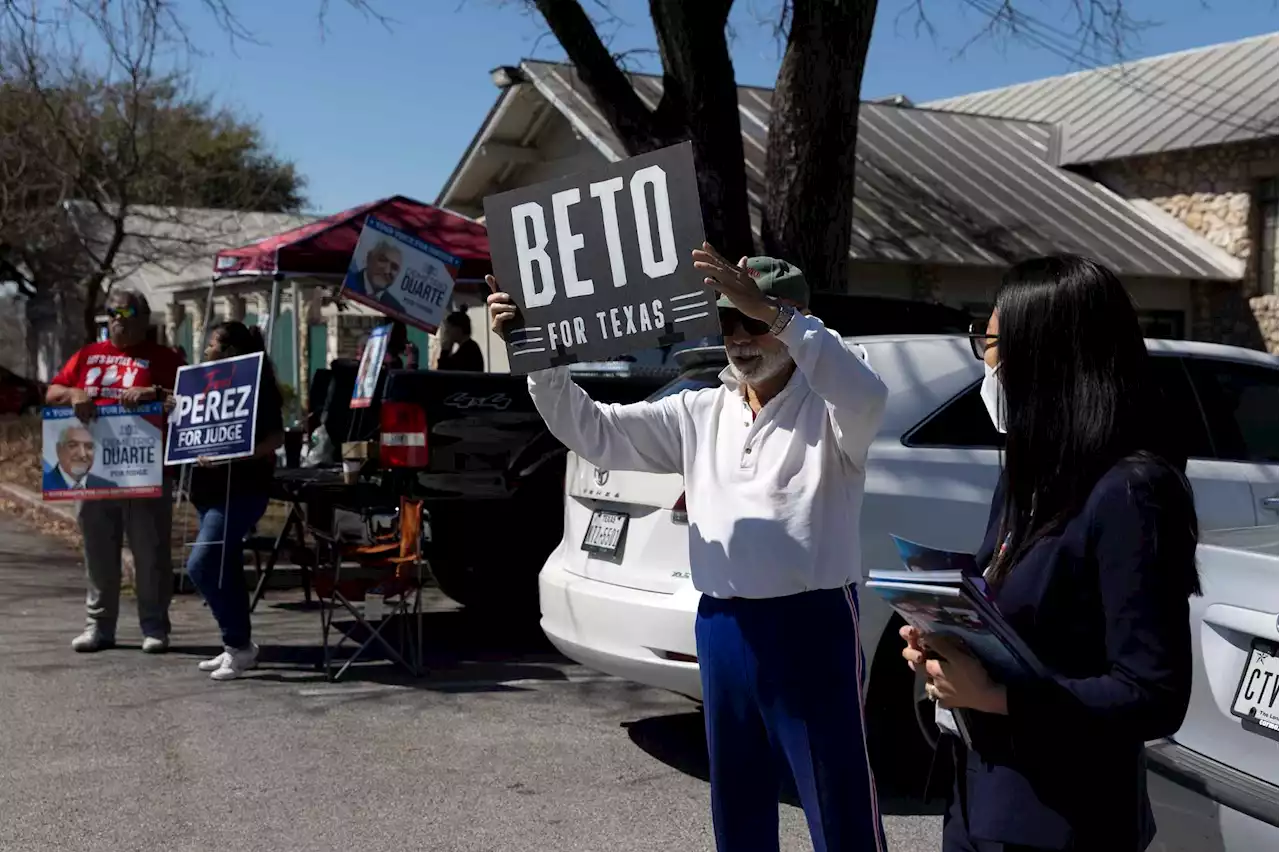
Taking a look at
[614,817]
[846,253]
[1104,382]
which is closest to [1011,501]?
[1104,382]

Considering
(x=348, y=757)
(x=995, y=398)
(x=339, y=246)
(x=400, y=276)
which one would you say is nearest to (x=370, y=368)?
(x=400, y=276)

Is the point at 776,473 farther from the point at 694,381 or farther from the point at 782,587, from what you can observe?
the point at 694,381

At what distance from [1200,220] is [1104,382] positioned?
18496 millimetres

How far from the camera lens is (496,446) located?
813 centimetres

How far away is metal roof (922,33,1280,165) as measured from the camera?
1883 cm

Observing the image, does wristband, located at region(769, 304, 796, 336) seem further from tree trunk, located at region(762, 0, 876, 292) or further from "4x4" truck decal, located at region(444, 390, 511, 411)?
tree trunk, located at region(762, 0, 876, 292)

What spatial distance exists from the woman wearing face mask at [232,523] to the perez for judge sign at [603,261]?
4279 mm

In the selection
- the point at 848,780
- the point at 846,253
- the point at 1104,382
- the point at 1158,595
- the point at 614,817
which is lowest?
the point at 614,817

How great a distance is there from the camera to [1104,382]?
2266 mm

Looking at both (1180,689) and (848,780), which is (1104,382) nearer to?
(1180,689)

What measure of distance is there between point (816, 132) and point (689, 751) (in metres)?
4.76

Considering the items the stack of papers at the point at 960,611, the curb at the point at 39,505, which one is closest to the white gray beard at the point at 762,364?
the stack of papers at the point at 960,611

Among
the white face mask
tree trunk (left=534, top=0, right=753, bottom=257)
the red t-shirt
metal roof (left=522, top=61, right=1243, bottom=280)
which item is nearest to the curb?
the red t-shirt

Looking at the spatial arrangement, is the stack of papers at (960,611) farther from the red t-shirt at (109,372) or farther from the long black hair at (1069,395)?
the red t-shirt at (109,372)
